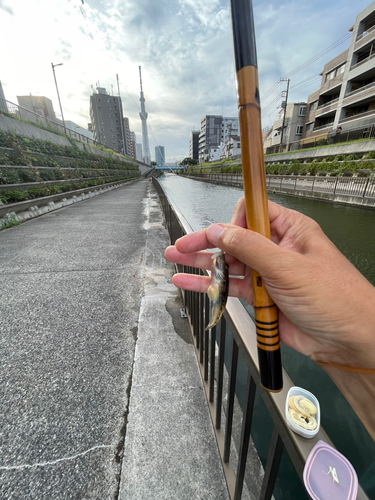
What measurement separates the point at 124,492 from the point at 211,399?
0.77 m

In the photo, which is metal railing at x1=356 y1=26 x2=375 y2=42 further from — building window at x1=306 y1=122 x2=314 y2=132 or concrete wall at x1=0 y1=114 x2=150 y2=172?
concrete wall at x1=0 y1=114 x2=150 y2=172

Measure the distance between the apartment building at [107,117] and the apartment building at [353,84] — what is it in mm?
70910

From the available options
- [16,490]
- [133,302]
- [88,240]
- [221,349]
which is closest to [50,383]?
[16,490]

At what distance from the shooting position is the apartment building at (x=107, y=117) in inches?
3329

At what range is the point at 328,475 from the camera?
0.63 meters

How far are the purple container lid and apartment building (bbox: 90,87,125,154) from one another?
96.0m

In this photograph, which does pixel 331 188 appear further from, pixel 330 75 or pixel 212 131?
pixel 212 131

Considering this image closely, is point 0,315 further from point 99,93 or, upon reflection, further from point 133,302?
point 99,93

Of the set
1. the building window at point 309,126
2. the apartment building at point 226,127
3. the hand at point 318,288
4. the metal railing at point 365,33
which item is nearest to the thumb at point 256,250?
the hand at point 318,288

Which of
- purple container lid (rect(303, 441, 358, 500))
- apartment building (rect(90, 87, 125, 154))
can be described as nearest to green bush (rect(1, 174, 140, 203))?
purple container lid (rect(303, 441, 358, 500))

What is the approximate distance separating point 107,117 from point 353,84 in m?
87.3

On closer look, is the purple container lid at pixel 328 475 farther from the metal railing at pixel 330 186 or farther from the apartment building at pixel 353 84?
the apartment building at pixel 353 84

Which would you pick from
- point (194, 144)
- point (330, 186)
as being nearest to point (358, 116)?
point (330, 186)

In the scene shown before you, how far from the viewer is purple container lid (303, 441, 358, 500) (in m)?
0.59
